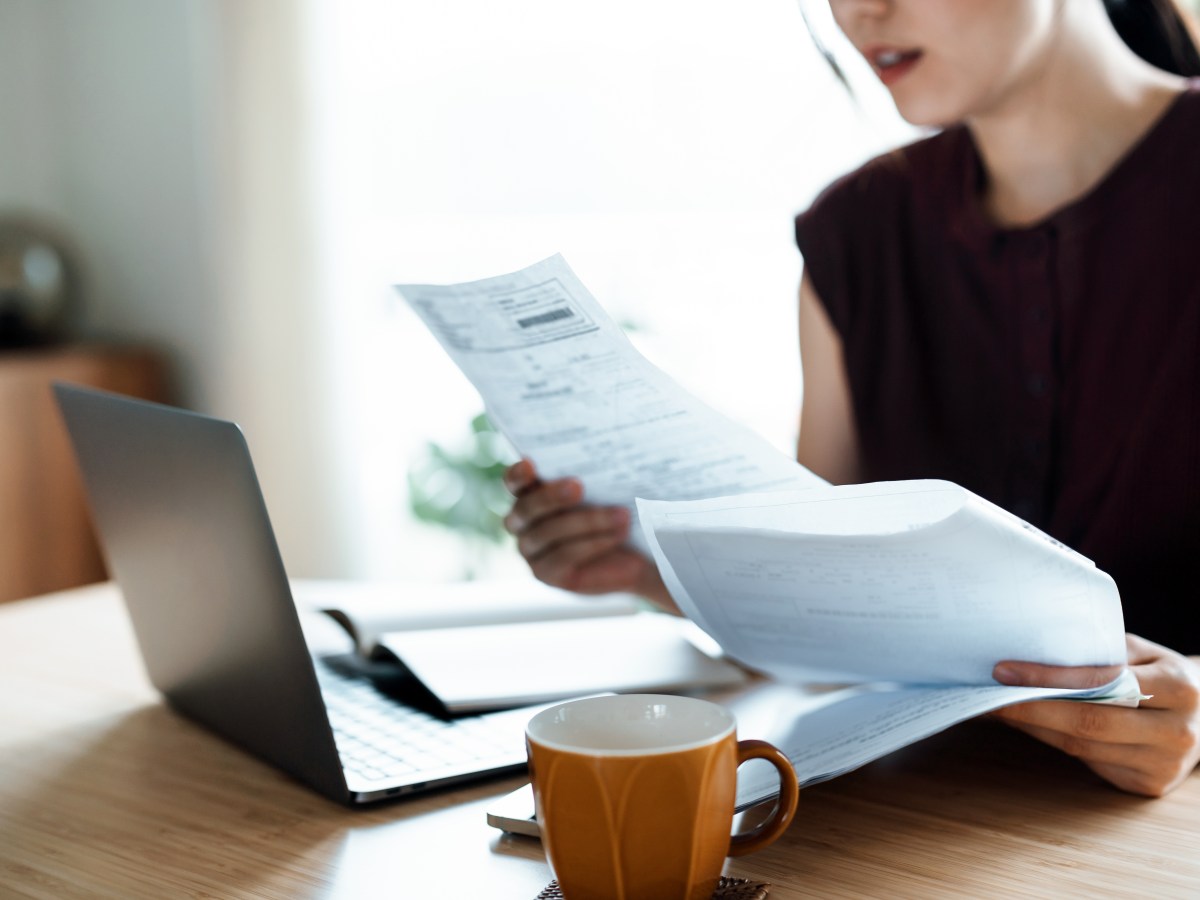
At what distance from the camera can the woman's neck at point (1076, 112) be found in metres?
1.06

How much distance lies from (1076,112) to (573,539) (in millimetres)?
583

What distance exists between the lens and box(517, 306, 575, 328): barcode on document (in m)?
0.69

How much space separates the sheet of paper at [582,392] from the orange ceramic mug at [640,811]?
0.25m

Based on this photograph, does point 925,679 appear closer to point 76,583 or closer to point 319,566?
point 319,566

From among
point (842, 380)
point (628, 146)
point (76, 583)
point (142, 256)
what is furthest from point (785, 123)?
point (76, 583)

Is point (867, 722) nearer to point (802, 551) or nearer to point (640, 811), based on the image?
point (802, 551)

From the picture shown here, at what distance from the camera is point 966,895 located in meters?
0.55

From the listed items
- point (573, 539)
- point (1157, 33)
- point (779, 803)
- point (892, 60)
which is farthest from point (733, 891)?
point (1157, 33)

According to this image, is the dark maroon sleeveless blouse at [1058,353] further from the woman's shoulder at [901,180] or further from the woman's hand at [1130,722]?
the woman's hand at [1130,722]

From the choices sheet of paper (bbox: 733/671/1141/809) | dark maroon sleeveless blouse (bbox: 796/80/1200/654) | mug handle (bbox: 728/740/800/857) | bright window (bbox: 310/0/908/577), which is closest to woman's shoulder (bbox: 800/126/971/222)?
dark maroon sleeveless blouse (bbox: 796/80/1200/654)

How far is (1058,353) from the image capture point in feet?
3.63

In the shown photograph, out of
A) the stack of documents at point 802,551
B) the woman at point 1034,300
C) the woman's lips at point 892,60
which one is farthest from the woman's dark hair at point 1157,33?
the stack of documents at point 802,551

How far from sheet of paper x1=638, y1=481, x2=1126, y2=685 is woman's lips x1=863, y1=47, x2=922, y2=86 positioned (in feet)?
1.55

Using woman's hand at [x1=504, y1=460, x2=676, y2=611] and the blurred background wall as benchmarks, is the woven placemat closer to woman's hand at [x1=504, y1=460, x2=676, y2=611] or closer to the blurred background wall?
woman's hand at [x1=504, y1=460, x2=676, y2=611]
